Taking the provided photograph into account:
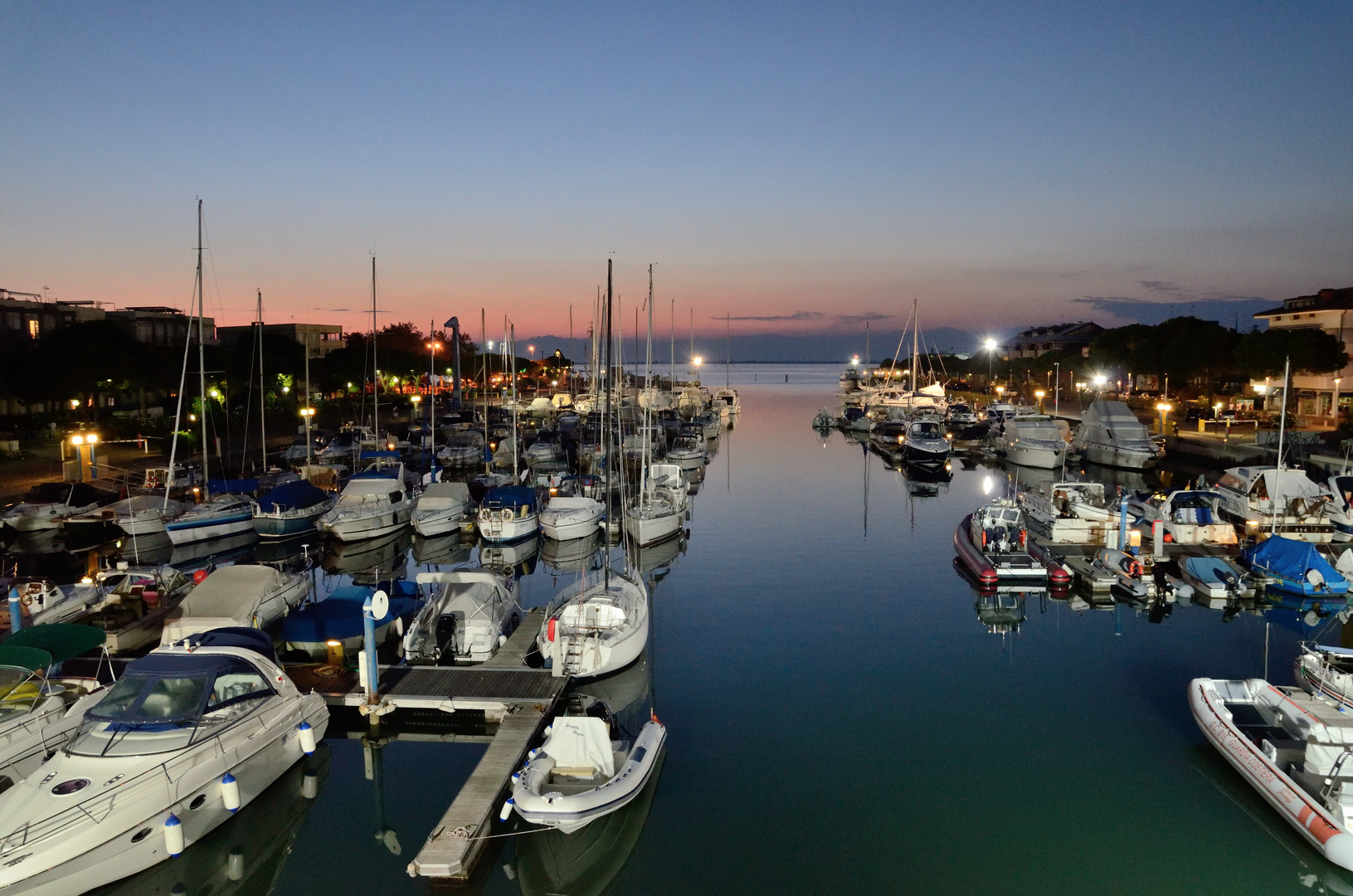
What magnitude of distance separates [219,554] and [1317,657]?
3022cm

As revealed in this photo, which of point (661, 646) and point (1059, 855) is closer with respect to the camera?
point (1059, 855)

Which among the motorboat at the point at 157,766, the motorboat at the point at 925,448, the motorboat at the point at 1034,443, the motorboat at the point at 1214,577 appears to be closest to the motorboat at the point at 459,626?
the motorboat at the point at 157,766

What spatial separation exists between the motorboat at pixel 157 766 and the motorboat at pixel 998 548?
60.0 feet

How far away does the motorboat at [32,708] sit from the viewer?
12109 mm

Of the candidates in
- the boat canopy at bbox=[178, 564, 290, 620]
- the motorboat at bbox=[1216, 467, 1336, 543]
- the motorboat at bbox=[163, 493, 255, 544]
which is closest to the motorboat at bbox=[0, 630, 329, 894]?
the boat canopy at bbox=[178, 564, 290, 620]

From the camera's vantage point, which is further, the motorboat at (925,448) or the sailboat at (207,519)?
the motorboat at (925,448)


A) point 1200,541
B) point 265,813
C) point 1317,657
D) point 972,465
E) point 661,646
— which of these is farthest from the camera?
point 972,465

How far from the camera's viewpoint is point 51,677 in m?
15.5

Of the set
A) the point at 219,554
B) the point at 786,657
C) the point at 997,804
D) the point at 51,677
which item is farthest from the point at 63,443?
the point at 997,804

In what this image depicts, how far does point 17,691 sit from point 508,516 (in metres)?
17.1

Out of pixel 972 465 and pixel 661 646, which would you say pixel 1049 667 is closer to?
pixel 661 646

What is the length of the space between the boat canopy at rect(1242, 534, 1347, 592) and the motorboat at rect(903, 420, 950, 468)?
2632cm

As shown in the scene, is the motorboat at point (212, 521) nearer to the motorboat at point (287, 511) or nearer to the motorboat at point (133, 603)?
the motorboat at point (287, 511)

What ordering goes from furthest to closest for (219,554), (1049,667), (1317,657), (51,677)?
(219,554) < (1049,667) < (51,677) < (1317,657)
